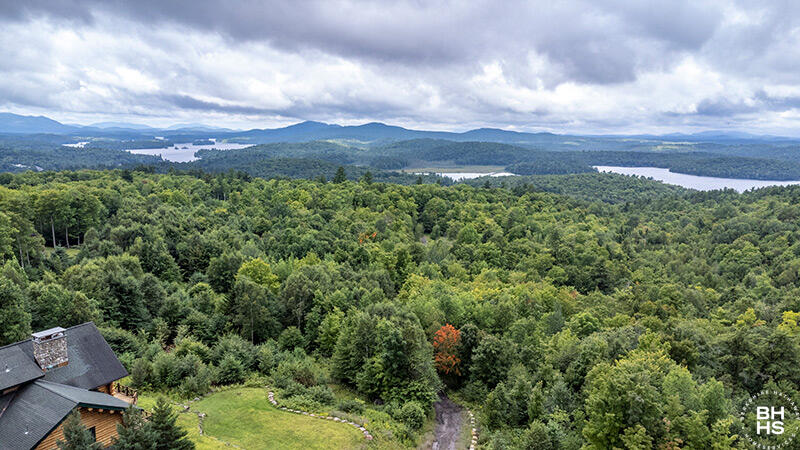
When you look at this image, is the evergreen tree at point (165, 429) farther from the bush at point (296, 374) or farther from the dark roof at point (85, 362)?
the bush at point (296, 374)

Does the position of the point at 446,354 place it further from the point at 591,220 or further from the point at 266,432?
the point at 591,220

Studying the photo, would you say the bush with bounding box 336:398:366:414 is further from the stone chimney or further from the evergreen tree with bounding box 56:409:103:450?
the evergreen tree with bounding box 56:409:103:450

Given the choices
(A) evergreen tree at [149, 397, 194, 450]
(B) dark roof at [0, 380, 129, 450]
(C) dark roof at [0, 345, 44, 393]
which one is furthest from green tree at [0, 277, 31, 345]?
(A) evergreen tree at [149, 397, 194, 450]

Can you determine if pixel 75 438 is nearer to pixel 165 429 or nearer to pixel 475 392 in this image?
pixel 165 429

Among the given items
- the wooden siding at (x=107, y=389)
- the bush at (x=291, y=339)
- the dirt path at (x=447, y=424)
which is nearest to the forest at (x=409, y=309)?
the bush at (x=291, y=339)

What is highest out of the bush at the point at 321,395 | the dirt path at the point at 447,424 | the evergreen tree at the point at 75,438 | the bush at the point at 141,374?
the evergreen tree at the point at 75,438
